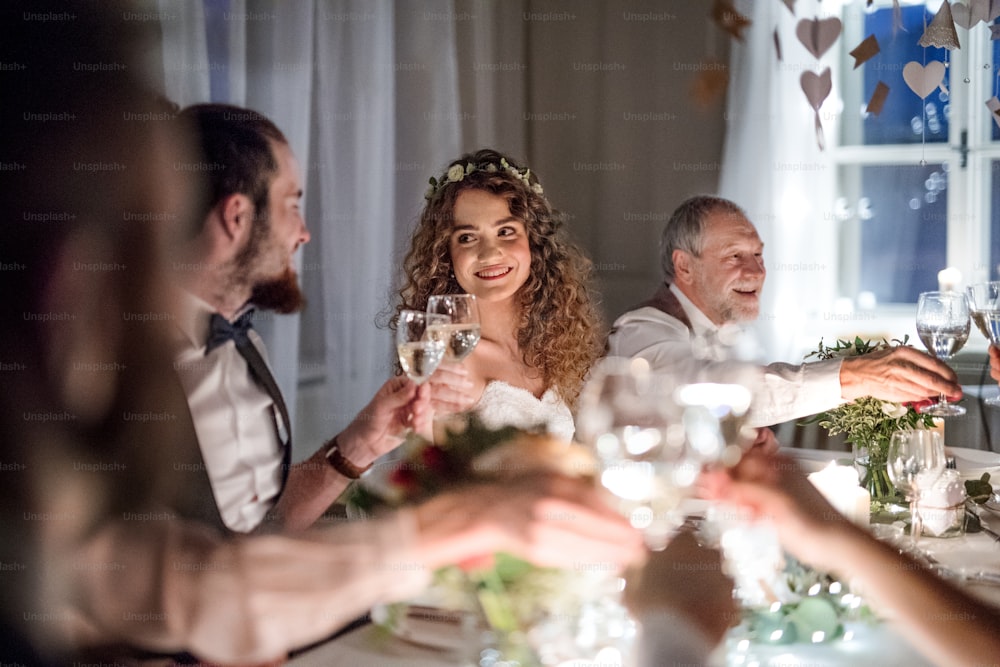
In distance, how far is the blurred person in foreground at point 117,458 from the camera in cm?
49

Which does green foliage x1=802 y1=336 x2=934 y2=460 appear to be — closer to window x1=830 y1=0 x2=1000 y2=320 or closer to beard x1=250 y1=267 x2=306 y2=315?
beard x1=250 y1=267 x2=306 y2=315

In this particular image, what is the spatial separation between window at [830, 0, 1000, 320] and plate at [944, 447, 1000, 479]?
1.49m

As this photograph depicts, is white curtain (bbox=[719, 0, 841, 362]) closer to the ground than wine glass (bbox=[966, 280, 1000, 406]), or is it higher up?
higher up

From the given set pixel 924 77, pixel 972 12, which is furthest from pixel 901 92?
pixel 972 12

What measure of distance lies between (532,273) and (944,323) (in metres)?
0.98

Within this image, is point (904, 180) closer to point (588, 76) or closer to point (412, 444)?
point (588, 76)

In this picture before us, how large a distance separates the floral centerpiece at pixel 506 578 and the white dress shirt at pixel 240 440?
617 mm

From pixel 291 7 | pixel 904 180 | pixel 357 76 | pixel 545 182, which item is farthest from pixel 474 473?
pixel 904 180

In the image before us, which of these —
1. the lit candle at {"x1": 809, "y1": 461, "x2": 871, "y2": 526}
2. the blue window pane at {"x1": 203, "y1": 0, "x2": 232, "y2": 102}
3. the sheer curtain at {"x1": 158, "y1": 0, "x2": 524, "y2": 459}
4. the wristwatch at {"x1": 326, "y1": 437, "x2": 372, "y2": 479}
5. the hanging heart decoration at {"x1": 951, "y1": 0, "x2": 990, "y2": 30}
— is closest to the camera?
the lit candle at {"x1": 809, "y1": 461, "x2": 871, "y2": 526}

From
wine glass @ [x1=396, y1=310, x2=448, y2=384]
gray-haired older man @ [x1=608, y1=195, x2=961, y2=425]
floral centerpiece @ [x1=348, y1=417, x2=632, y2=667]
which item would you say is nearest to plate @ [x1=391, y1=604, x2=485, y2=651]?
floral centerpiece @ [x1=348, y1=417, x2=632, y2=667]

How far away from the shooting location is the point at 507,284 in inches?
82.7

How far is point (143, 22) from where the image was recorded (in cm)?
46

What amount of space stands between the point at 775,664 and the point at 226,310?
2.38 ft

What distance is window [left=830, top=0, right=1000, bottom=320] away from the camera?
323cm
